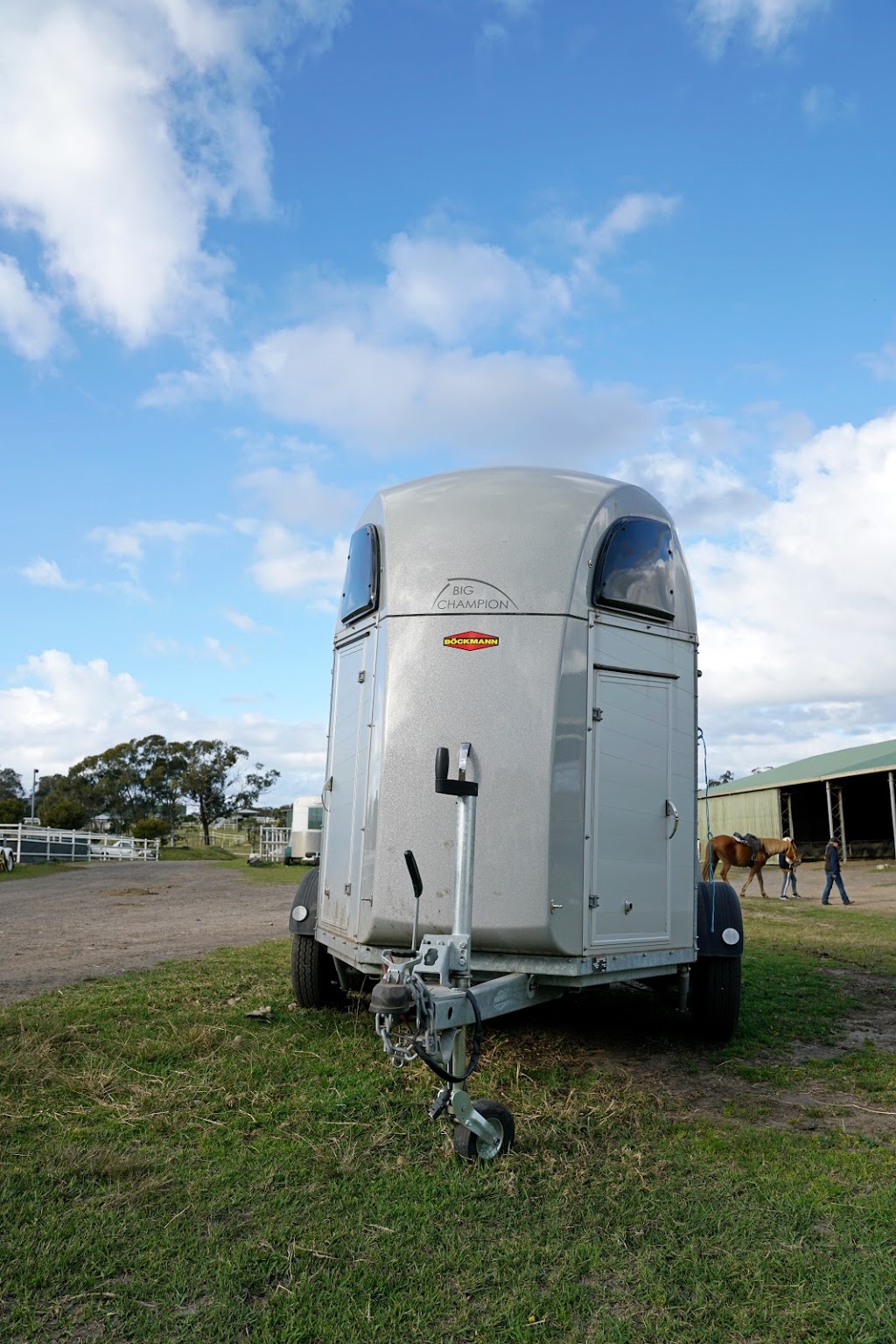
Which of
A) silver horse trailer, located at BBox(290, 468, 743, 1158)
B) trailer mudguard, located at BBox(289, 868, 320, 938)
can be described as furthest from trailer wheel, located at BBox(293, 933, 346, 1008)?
silver horse trailer, located at BBox(290, 468, 743, 1158)

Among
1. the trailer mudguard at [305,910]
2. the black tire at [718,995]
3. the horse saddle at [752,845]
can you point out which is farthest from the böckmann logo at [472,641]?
the horse saddle at [752,845]

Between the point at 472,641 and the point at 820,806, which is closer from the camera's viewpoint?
the point at 472,641

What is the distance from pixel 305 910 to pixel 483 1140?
2.96 metres

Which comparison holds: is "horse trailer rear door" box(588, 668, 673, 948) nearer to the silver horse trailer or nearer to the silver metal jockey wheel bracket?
the silver horse trailer

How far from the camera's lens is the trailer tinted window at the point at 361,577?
5.97 meters

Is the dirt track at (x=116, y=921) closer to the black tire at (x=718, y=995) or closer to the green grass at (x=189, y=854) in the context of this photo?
the black tire at (x=718, y=995)

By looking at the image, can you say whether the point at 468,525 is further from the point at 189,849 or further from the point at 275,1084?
the point at 189,849

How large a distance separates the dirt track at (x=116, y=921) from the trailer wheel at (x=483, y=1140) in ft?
16.0

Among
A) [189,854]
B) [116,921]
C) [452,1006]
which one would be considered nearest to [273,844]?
[189,854]

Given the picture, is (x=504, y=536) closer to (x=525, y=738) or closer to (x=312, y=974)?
(x=525, y=738)

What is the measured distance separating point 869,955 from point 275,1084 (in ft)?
28.3

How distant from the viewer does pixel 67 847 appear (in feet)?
117

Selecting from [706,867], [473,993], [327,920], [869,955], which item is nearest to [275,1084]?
[327,920]

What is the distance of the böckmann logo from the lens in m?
5.35
